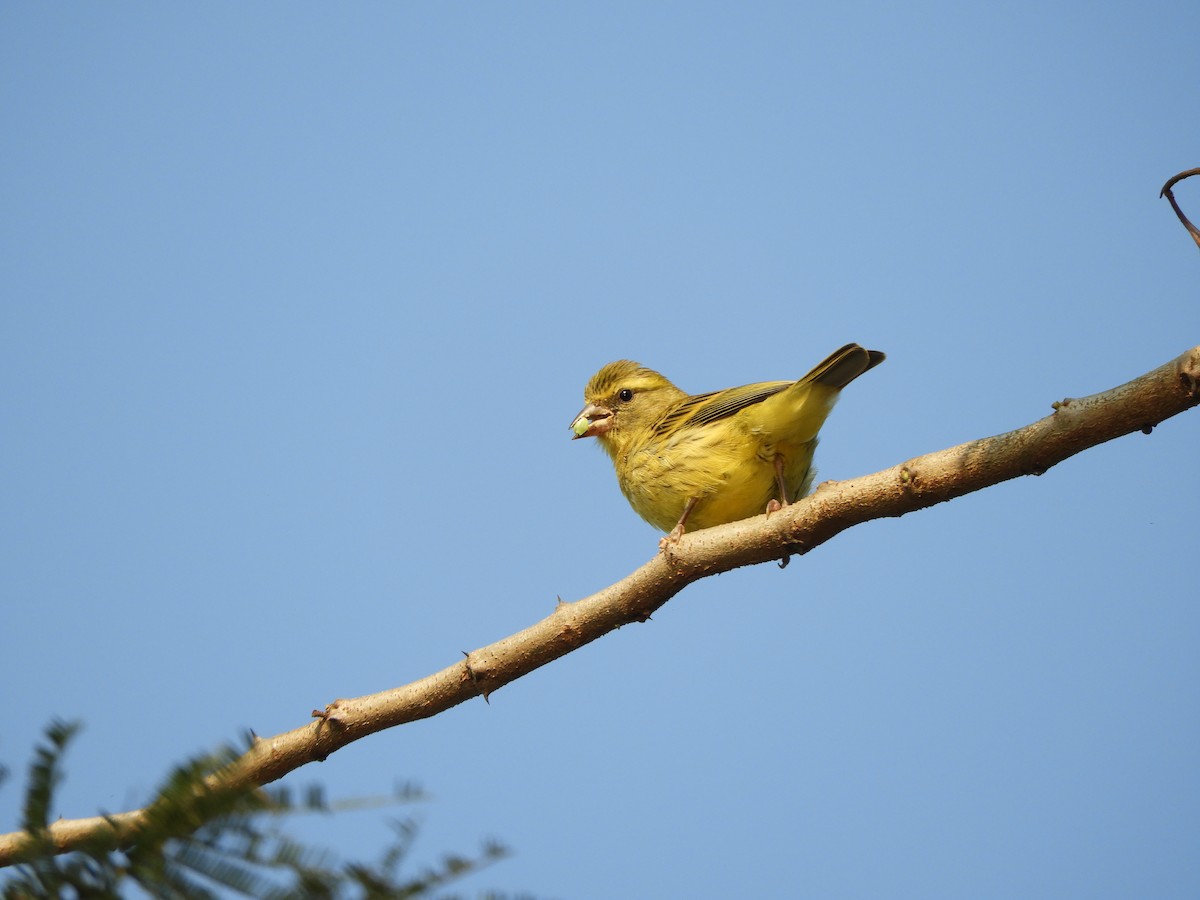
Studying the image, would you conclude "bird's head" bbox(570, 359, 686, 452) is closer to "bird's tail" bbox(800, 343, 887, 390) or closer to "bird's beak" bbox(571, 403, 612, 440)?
"bird's beak" bbox(571, 403, 612, 440)

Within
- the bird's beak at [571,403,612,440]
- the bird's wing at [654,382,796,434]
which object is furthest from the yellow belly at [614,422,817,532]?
the bird's beak at [571,403,612,440]

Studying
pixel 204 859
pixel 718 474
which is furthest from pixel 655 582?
pixel 204 859

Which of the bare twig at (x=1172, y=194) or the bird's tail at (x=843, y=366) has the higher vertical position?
the bird's tail at (x=843, y=366)

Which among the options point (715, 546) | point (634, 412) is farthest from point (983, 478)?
point (634, 412)

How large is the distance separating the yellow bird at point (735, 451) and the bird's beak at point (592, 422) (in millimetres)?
910

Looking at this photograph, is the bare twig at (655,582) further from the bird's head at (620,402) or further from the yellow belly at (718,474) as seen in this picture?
the bird's head at (620,402)

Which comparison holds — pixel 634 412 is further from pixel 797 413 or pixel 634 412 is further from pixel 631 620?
pixel 631 620

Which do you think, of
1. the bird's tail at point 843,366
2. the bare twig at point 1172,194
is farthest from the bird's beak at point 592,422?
the bare twig at point 1172,194

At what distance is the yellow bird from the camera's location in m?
5.34

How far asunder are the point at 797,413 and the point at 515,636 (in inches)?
82.8

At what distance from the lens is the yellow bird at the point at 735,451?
5.34 m

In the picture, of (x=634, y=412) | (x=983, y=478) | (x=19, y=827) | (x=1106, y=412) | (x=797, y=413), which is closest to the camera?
(x=19, y=827)

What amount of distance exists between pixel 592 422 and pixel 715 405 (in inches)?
59.0

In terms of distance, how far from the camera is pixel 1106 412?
332 cm
